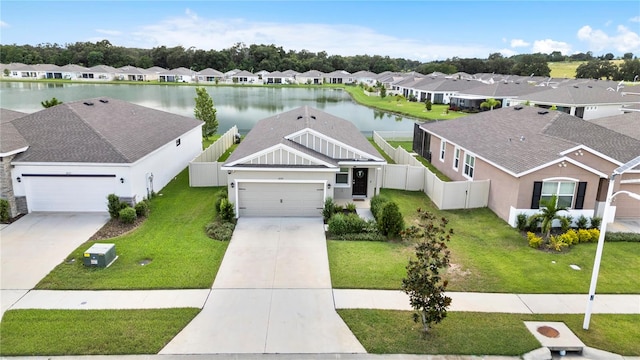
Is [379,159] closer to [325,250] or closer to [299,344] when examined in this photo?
[325,250]

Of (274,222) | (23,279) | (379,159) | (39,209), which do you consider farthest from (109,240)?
(379,159)

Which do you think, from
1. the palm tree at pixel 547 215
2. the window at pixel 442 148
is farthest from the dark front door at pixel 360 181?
the window at pixel 442 148

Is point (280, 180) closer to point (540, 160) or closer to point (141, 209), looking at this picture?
point (141, 209)

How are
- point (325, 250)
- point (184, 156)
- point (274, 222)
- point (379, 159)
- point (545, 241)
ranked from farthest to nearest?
point (184, 156), point (379, 159), point (274, 222), point (545, 241), point (325, 250)

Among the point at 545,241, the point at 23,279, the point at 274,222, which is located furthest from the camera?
the point at 274,222

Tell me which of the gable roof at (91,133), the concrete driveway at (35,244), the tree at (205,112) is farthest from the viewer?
the tree at (205,112)

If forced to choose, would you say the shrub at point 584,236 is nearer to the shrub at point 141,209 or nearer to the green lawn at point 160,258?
the green lawn at point 160,258
